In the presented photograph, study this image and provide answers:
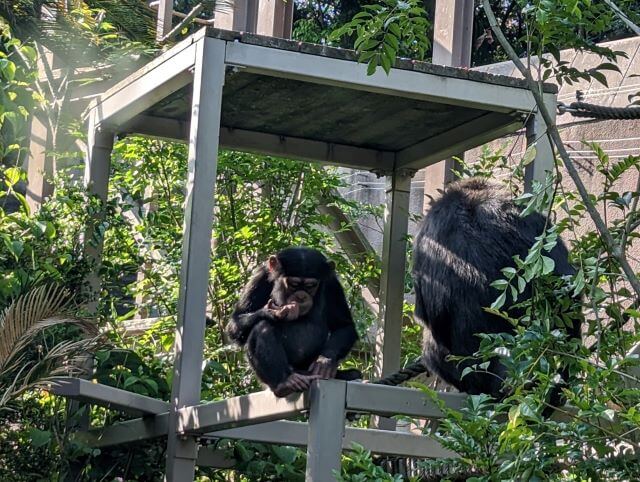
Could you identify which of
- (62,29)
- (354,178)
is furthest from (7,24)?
(354,178)

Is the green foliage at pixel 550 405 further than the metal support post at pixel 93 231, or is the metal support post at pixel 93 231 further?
the metal support post at pixel 93 231

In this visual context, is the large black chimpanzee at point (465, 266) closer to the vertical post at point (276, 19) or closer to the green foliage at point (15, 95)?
the green foliage at point (15, 95)

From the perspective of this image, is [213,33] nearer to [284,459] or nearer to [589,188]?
[284,459]

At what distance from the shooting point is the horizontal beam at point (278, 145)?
857cm

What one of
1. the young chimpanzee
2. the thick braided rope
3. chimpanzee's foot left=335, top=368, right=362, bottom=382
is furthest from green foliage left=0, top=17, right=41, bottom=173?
the thick braided rope

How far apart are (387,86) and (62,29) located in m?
3.94

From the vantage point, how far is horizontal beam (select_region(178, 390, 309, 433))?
Result: 561 centimetres

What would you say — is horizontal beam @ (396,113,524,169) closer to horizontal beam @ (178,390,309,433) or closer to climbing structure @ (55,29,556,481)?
climbing structure @ (55,29,556,481)

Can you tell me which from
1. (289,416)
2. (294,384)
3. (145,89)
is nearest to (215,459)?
(289,416)

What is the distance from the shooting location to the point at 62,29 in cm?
963

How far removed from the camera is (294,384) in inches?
221

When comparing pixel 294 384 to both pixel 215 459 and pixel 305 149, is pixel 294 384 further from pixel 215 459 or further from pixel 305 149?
pixel 305 149

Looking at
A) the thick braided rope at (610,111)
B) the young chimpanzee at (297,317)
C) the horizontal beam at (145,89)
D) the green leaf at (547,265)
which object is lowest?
the young chimpanzee at (297,317)

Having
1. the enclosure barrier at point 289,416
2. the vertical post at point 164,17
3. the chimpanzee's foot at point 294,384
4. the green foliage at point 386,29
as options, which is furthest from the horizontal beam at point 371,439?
the vertical post at point 164,17
